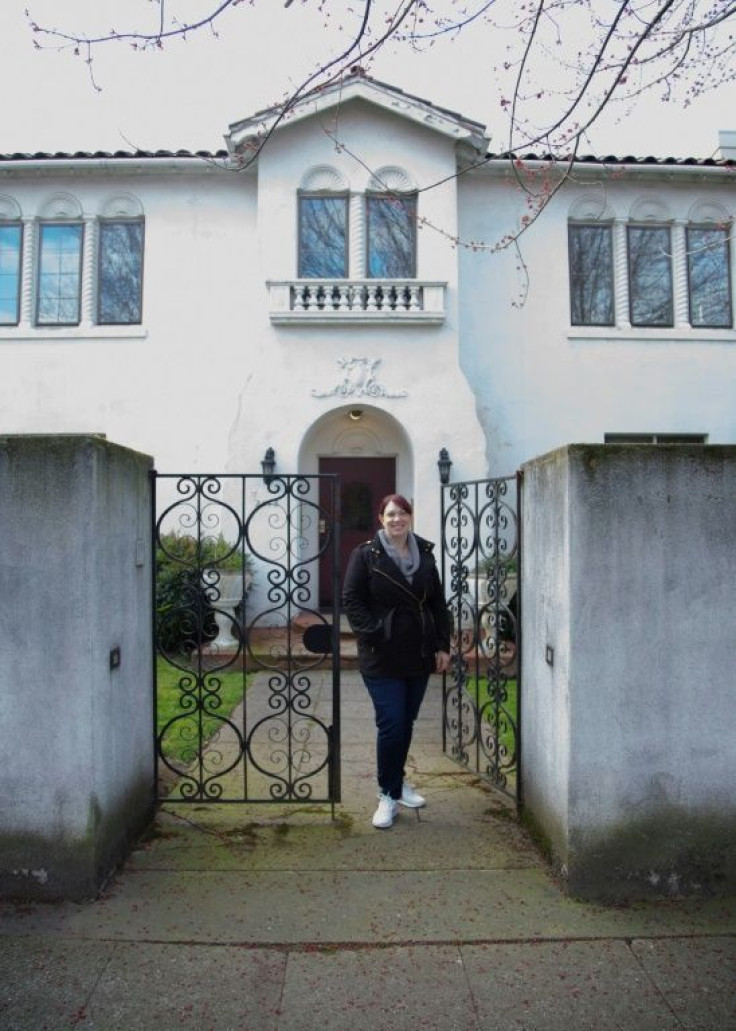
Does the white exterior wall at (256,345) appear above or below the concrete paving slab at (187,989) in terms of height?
above

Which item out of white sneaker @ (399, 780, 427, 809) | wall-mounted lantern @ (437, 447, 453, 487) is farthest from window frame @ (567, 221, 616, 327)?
white sneaker @ (399, 780, 427, 809)

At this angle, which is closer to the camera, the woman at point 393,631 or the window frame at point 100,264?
the woman at point 393,631

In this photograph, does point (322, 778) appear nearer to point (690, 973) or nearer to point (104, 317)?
point (690, 973)

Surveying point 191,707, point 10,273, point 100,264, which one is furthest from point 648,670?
point 10,273

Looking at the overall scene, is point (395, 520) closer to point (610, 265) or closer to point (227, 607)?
point (227, 607)

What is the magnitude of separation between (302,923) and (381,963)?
47 cm

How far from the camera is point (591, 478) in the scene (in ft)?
11.9

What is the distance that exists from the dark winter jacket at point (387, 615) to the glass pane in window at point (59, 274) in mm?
9986

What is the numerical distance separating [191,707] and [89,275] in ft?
27.0

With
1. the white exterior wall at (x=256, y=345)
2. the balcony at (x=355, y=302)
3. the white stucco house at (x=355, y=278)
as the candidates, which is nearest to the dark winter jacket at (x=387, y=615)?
the white stucco house at (x=355, y=278)

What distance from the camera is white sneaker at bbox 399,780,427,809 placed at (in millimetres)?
4730

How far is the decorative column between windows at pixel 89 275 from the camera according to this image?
12.2 m

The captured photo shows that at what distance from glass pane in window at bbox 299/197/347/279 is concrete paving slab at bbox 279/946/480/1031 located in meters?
10.3

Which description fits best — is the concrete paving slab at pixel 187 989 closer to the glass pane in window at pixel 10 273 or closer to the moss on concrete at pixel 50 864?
the moss on concrete at pixel 50 864
